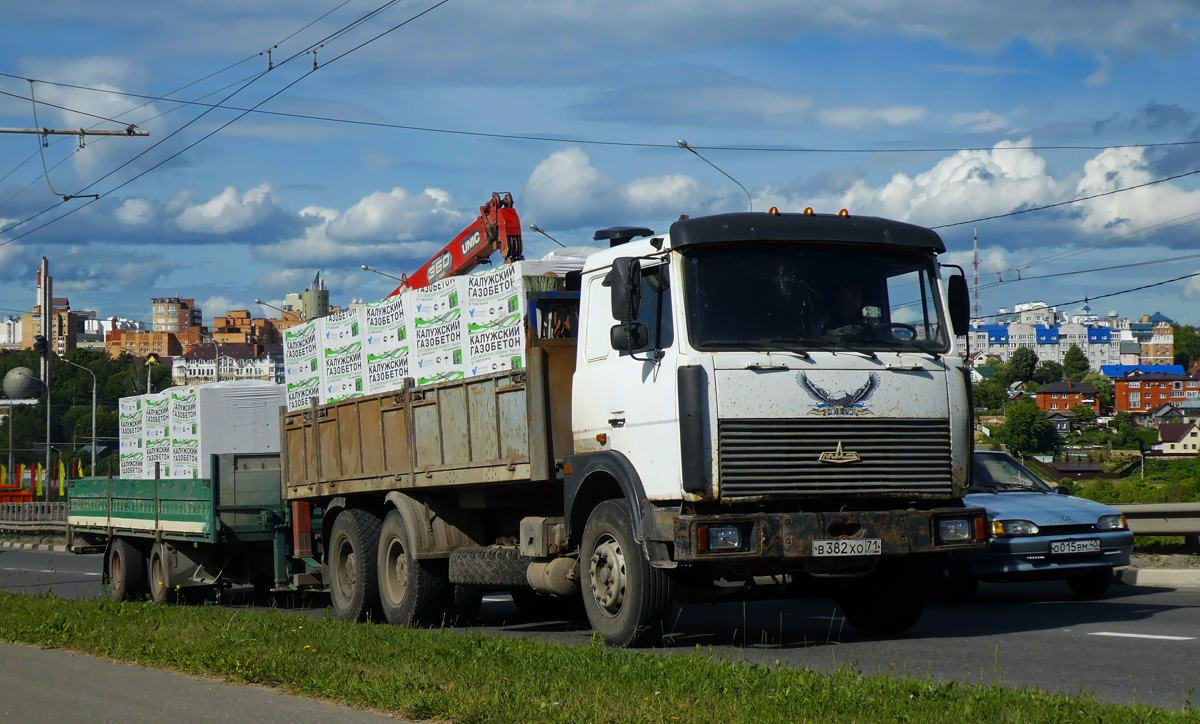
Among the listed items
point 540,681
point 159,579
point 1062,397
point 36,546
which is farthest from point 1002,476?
point 1062,397

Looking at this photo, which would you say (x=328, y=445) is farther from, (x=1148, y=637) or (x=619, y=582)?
(x=1148, y=637)

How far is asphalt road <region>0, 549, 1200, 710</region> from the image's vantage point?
27.8 ft

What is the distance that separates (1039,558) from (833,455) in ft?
14.8

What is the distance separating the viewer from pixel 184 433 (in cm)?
1800

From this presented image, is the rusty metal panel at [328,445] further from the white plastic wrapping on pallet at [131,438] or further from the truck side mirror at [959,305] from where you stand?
the truck side mirror at [959,305]

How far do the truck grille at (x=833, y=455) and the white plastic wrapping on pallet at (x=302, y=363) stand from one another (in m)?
6.22

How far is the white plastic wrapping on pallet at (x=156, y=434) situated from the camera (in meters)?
18.6

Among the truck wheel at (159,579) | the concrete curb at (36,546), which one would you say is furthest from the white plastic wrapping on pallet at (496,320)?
the concrete curb at (36,546)

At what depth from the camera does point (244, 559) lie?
16.7m

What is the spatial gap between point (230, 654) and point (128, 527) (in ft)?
30.5

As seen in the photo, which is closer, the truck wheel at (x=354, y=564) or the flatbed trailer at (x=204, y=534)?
the truck wheel at (x=354, y=564)

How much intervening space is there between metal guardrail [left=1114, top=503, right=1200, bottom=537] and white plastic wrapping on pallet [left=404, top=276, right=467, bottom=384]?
7.66 metres

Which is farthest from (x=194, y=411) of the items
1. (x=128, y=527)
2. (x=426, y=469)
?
(x=426, y=469)

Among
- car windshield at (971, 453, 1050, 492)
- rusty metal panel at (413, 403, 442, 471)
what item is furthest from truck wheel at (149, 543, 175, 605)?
car windshield at (971, 453, 1050, 492)
